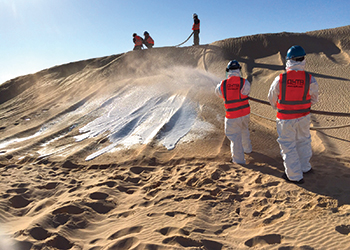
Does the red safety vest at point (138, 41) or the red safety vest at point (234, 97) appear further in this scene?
the red safety vest at point (138, 41)

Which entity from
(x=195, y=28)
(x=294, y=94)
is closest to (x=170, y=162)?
(x=294, y=94)

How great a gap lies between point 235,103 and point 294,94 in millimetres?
1046

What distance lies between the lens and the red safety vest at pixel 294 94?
3.29m

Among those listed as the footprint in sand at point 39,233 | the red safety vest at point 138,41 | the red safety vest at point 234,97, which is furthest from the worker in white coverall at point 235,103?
the red safety vest at point 138,41

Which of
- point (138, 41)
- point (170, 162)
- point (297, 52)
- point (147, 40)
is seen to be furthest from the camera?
point (147, 40)

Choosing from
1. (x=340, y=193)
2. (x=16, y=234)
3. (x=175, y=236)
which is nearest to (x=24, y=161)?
(x=16, y=234)

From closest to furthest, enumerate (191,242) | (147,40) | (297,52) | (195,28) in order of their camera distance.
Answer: (191,242) → (297,52) → (195,28) → (147,40)

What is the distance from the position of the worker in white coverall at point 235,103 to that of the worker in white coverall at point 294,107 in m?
0.65

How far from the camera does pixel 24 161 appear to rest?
5.39 m

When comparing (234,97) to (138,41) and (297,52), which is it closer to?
(297,52)

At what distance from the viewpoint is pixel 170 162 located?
4.70 m

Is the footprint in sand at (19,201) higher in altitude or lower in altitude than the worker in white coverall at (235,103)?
lower

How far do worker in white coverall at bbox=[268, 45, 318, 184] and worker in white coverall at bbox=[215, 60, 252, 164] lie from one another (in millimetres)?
649

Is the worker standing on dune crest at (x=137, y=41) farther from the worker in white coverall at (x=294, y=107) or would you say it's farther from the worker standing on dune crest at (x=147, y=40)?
the worker in white coverall at (x=294, y=107)
